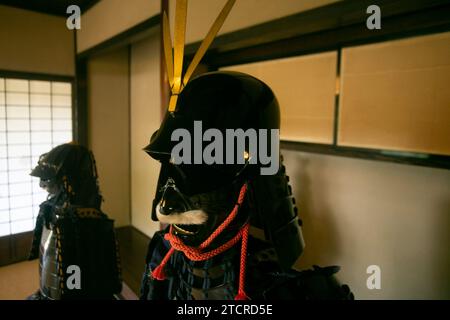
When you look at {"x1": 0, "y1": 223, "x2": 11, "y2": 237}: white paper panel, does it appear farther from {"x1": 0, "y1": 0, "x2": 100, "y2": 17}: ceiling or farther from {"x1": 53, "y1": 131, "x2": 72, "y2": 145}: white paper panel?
{"x1": 0, "y1": 0, "x2": 100, "y2": 17}: ceiling

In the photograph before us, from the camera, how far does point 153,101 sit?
11.3 feet

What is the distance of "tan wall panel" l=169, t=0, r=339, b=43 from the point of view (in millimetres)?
1165

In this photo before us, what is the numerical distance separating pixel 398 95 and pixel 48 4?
3.67 meters

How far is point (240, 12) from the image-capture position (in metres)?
1.39

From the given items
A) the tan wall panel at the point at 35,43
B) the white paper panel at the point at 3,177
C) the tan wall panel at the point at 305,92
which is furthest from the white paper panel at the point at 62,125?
the tan wall panel at the point at 305,92

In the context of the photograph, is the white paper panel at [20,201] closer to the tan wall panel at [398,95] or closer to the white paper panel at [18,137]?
the white paper panel at [18,137]

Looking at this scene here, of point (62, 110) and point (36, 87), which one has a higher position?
point (36, 87)

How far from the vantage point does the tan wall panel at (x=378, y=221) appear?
1243 mm

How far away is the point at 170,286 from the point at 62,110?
3.54 meters

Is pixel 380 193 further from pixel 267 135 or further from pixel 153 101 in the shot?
pixel 153 101

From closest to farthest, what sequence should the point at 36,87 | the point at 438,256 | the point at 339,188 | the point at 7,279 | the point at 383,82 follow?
the point at 438,256, the point at 383,82, the point at 339,188, the point at 7,279, the point at 36,87

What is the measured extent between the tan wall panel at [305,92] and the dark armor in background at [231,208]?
0.80 m
